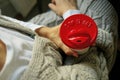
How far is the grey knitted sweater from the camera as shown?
23.8 inches

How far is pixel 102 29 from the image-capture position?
0.78 m

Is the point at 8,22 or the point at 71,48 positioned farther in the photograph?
the point at 8,22

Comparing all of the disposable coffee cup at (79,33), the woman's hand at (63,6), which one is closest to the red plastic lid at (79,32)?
the disposable coffee cup at (79,33)

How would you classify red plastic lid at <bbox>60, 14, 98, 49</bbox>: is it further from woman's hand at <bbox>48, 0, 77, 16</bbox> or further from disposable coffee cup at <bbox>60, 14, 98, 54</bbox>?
woman's hand at <bbox>48, 0, 77, 16</bbox>

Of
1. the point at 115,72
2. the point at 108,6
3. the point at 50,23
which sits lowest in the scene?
the point at 115,72

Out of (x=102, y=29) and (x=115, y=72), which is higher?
(x=102, y=29)

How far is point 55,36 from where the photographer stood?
76cm

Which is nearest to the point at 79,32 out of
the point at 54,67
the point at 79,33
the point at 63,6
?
the point at 79,33

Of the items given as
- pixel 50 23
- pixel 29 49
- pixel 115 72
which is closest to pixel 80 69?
pixel 29 49

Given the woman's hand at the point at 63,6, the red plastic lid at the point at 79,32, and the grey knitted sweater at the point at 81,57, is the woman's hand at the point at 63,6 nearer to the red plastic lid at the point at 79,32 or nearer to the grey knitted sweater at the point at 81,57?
the grey knitted sweater at the point at 81,57

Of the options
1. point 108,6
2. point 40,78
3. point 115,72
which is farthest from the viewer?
point 115,72

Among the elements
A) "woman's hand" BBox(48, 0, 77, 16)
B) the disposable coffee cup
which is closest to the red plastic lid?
the disposable coffee cup

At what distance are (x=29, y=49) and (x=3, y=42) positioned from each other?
0.08 meters

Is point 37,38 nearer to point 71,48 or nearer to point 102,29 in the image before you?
point 71,48
